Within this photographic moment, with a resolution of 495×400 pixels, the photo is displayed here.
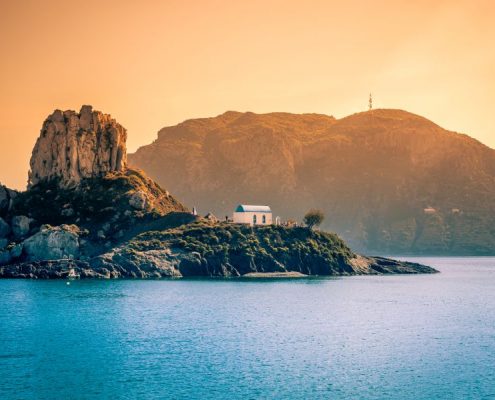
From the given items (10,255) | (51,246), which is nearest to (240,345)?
(51,246)

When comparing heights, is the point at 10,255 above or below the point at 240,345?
above

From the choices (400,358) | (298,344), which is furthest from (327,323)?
(400,358)

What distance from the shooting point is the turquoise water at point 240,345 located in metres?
67.2

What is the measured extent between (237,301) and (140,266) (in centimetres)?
6238

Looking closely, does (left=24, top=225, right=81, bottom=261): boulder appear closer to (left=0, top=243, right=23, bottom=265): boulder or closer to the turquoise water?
(left=0, top=243, right=23, bottom=265): boulder

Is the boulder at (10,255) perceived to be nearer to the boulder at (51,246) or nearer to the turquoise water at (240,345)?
the boulder at (51,246)

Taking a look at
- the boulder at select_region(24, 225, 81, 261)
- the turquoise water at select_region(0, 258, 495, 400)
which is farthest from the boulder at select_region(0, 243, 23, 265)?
the turquoise water at select_region(0, 258, 495, 400)

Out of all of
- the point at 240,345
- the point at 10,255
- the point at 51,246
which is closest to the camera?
the point at 240,345

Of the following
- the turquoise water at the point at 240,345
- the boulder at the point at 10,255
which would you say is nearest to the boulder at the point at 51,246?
the boulder at the point at 10,255

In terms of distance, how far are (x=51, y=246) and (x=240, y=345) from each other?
11819 centimetres

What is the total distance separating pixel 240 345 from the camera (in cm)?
8856

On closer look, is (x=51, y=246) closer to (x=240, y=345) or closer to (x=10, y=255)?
(x=10, y=255)

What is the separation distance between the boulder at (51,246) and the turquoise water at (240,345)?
40.1m

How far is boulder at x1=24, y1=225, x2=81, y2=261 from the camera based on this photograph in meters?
194
